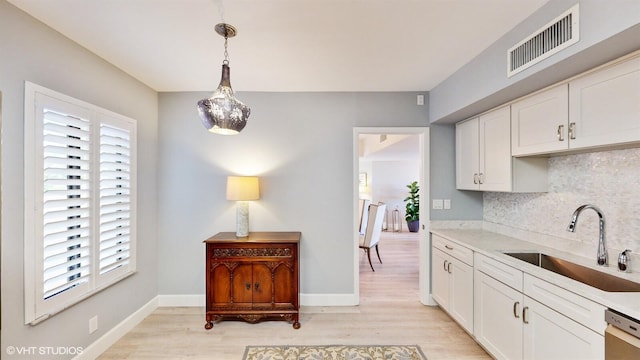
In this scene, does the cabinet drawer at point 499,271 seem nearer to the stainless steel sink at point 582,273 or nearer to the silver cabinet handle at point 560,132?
the stainless steel sink at point 582,273

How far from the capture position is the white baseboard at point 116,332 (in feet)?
7.52

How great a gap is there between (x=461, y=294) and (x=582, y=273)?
97 cm

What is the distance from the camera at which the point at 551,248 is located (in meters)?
2.35

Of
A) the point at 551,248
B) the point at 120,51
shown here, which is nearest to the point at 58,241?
the point at 120,51

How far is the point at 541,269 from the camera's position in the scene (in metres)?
1.81

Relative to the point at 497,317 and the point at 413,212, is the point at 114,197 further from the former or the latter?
the point at 413,212

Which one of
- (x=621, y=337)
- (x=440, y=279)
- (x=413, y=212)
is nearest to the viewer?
(x=621, y=337)

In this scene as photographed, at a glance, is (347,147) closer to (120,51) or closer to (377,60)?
(377,60)

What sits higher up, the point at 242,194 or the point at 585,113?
the point at 585,113

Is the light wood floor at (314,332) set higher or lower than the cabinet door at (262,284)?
lower

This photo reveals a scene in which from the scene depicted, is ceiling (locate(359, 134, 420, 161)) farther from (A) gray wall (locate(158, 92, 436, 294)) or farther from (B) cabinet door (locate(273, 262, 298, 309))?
(B) cabinet door (locate(273, 262, 298, 309))

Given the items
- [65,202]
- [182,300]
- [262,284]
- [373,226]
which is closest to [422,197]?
[373,226]

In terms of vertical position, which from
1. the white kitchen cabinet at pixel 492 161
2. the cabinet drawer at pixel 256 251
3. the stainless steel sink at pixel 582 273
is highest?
the white kitchen cabinet at pixel 492 161

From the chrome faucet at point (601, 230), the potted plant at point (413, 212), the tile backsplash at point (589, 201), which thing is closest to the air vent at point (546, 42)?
the tile backsplash at point (589, 201)
